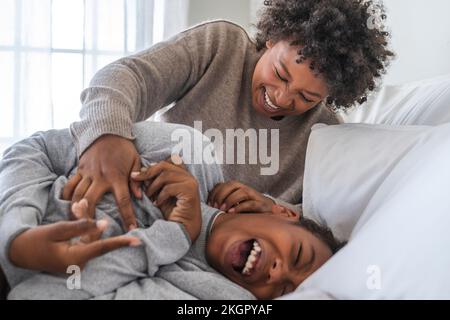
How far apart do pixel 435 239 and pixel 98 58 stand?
2.13 metres

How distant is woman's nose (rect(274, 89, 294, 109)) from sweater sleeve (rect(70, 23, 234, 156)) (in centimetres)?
23

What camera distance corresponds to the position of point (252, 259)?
761 mm

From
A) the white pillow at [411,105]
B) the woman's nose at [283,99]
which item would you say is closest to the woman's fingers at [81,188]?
the woman's nose at [283,99]

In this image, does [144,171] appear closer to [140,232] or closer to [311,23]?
[140,232]

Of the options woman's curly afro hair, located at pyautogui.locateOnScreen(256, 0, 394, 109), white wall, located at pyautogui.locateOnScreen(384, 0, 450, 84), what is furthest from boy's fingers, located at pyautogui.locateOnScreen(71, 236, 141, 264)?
white wall, located at pyautogui.locateOnScreen(384, 0, 450, 84)

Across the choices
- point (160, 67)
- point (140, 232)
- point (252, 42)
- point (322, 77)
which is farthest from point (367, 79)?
point (140, 232)

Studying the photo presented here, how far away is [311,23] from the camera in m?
1.12

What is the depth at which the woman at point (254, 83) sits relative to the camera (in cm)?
93

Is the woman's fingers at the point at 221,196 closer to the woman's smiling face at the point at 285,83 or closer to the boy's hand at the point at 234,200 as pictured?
the boy's hand at the point at 234,200

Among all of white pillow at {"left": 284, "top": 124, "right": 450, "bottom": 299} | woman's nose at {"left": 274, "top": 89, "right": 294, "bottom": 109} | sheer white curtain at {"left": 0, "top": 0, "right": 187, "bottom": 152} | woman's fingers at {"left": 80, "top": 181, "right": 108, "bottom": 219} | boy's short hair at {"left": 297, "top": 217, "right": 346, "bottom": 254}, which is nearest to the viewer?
white pillow at {"left": 284, "top": 124, "right": 450, "bottom": 299}

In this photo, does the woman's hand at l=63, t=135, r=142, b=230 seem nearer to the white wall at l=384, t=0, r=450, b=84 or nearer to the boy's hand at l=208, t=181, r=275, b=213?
the boy's hand at l=208, t=181, r=275, b=213

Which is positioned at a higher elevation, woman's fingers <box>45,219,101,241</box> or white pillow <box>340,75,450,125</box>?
white pillow <box>340,75,450,125</box>

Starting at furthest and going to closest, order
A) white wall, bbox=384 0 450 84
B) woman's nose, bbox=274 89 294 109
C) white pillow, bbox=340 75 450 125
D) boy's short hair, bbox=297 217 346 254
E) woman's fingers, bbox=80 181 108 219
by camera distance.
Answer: white wall, bbox=384 0 450 84 < woman's nose, bbox=274 89 294 109 < white pillow, bbox=340 75 450 125 < boy's short hair, bbox=297 217 346 254 < woman's fingers, bbox=80 181 108 219

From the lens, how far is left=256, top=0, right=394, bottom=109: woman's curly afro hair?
111 cm
